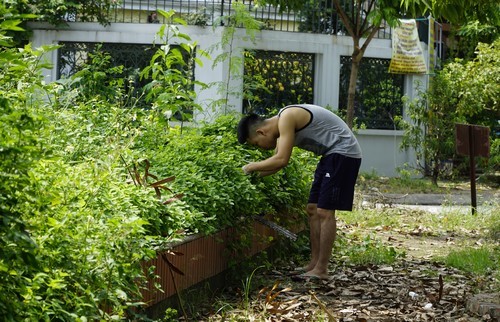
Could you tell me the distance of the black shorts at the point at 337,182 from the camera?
8562mm

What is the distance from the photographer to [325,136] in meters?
8.70

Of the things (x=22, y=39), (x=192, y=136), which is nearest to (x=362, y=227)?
(x=192, y=136)

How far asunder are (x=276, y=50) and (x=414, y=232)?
398 inches

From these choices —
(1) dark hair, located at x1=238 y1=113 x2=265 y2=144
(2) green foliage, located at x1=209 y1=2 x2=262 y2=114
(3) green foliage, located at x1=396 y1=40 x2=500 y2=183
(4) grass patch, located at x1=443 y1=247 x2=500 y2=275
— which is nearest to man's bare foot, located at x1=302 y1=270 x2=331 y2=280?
(1) dark hair, located at x1=238 y1=113 x2=265 y2=144

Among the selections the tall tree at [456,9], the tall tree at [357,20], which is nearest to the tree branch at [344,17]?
the tall tree at [357,20]

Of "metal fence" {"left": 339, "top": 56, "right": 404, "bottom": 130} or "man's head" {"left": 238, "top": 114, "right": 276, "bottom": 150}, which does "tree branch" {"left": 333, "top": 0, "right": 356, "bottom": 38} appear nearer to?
"metal fence" {"left": 339, "top": 56, "right": 404, "bottom": 130}

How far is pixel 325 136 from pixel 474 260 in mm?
2075

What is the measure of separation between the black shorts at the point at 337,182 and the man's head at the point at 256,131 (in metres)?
0.52

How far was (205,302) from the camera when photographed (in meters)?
7.23

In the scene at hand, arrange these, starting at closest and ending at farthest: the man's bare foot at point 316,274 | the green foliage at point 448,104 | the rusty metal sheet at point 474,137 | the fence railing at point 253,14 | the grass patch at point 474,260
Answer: the man's bare foot at point 316,274 → the grass patch at point 474,260 → the rusty metal sheet at point 474,137 → the green foliage at point 448,104 → the fence railing at point 253,14

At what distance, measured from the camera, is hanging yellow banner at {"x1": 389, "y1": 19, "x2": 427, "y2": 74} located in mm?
22984

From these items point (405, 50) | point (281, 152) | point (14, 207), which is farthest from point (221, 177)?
point (405, 50)

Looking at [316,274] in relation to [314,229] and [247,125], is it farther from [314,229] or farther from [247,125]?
[247,125]

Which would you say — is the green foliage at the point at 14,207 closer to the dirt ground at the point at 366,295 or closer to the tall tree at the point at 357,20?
the dirt ground at the point at 366,295
